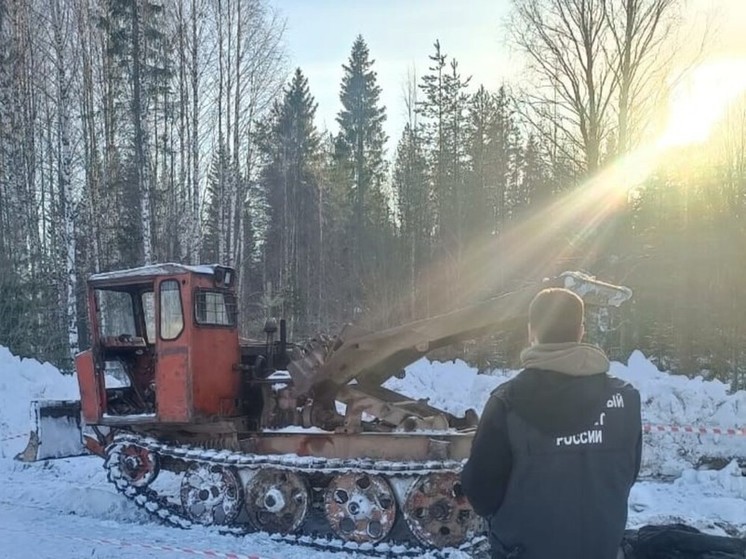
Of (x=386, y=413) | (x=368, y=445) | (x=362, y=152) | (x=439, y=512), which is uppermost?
(x=362, y=152)

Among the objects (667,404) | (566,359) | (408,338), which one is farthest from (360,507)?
(667,404)

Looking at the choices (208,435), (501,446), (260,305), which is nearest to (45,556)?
(208,435)

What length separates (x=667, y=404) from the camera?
12.4 metres

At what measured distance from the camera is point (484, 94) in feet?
116

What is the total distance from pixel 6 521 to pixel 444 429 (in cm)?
472

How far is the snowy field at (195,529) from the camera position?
720 cm

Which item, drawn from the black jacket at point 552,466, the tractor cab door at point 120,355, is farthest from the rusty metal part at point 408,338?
the black jacket at point 552,466

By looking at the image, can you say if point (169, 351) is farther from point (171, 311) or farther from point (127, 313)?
point (127, 313)

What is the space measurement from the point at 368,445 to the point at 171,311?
2.66 meters

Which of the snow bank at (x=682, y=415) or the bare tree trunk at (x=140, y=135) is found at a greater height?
Result: the bare tree trunk at (x=140, y=135)

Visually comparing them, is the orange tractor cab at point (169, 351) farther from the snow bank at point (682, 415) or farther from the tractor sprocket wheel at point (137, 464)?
the snow bank at point (682, 415)

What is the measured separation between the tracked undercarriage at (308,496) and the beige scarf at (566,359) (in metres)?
4.31

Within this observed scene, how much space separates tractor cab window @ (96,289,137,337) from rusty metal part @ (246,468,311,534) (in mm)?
2777

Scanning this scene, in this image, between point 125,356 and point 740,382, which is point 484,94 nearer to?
point 740,382
